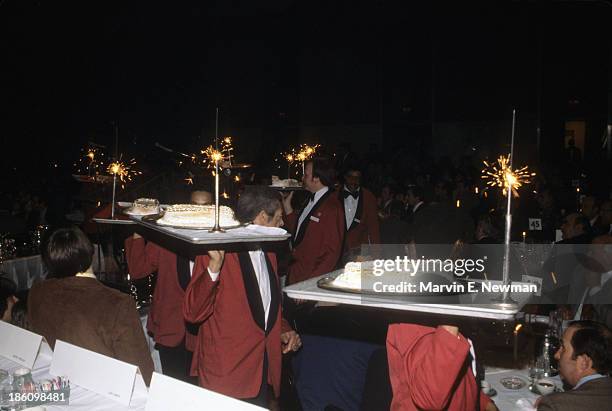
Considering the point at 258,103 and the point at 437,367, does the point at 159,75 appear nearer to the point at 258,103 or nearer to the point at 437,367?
the point at 258,103

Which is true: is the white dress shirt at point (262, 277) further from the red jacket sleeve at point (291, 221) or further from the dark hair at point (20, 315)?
the red jacket sleeve at point (291, 221)

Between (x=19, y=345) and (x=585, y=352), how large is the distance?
2618 millimetres

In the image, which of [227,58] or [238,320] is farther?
[227,58]

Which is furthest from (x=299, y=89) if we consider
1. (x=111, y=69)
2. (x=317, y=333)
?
(x=317, y=333)

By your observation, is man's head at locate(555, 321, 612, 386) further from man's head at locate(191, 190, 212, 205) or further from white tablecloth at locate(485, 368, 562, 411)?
man's head at locate(191, 190, 212, 205)

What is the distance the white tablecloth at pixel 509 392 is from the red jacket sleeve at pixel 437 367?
3.09 feet

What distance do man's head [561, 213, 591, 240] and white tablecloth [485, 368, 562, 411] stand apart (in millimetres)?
2525

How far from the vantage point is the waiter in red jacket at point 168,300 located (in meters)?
3.44

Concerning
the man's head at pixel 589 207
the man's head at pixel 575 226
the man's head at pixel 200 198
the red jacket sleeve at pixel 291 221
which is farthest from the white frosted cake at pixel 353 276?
the man's head at pixel 589 207

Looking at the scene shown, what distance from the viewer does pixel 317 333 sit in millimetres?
2967

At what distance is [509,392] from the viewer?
2531 millimetres

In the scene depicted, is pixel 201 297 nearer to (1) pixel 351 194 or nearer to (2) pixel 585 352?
(2) pixel 585 352

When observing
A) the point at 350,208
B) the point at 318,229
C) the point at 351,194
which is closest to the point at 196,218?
the point at 318,229

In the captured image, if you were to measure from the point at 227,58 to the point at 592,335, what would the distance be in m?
16.7
